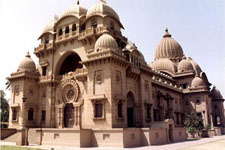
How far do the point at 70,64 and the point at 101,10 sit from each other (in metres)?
11.3

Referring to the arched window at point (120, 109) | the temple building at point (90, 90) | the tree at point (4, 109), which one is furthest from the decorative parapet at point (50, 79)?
the tree at point (4, 109)

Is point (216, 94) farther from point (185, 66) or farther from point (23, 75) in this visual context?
point (23, 75)

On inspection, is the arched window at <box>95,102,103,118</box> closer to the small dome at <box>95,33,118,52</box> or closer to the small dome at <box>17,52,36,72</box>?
the small dome at <box>95,33,118,52</box>

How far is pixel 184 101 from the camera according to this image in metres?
51.8

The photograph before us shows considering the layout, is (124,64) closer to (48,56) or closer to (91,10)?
(91,10)

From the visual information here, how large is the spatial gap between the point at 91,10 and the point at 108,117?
16.5 metres

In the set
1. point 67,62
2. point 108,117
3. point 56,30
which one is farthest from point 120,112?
point 56,30

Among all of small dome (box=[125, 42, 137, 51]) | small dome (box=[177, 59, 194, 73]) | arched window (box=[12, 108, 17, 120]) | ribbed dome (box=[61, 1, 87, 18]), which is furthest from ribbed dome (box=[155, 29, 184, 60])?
arched window (box=[12, 108, 17, 120])

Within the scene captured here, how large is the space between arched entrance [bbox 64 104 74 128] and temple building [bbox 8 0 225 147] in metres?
0.14

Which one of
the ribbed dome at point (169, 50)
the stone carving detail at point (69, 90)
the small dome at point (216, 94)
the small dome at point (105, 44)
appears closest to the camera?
the small dome at point (105, 44)

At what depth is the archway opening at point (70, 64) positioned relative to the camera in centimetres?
3775

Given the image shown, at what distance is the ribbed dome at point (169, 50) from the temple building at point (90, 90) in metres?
19.3

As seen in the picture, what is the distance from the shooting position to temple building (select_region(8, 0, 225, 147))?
25.8 metres

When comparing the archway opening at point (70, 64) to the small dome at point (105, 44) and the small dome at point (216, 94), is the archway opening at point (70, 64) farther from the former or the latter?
the small dome at point (216, 94)
